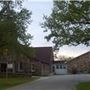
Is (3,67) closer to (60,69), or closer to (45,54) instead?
(45,54)

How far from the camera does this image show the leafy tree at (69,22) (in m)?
41.4

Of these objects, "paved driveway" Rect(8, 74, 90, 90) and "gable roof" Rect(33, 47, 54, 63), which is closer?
"paved driveway" Rect(8, 74, 90, 90)

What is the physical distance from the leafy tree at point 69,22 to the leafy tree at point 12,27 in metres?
3.94

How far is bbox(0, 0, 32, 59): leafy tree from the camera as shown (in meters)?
45.6

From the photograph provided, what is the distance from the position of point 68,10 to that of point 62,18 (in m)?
1.12

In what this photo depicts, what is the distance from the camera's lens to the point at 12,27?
149 ft

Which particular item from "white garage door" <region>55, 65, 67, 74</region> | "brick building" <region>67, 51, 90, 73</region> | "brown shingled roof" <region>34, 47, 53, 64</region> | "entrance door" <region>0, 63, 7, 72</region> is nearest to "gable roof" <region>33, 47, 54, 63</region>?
"brown shingled roof" <region>34, 47, 53, 64</region>

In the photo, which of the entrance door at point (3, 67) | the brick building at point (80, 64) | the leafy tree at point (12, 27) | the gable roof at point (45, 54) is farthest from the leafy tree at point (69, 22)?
the brick building at point (80, 64)

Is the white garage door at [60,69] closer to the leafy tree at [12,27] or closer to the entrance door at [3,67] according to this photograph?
the entrance door at [3,67]

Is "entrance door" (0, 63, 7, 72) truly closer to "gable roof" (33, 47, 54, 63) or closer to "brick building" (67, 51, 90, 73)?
"gable roof" (33, 47, 54, 63)

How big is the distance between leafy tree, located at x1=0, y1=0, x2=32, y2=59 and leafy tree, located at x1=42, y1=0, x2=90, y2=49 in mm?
3944

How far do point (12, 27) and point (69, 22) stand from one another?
23.2ft

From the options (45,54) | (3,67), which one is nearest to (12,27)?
(3,67)

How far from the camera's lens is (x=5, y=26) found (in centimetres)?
4512
